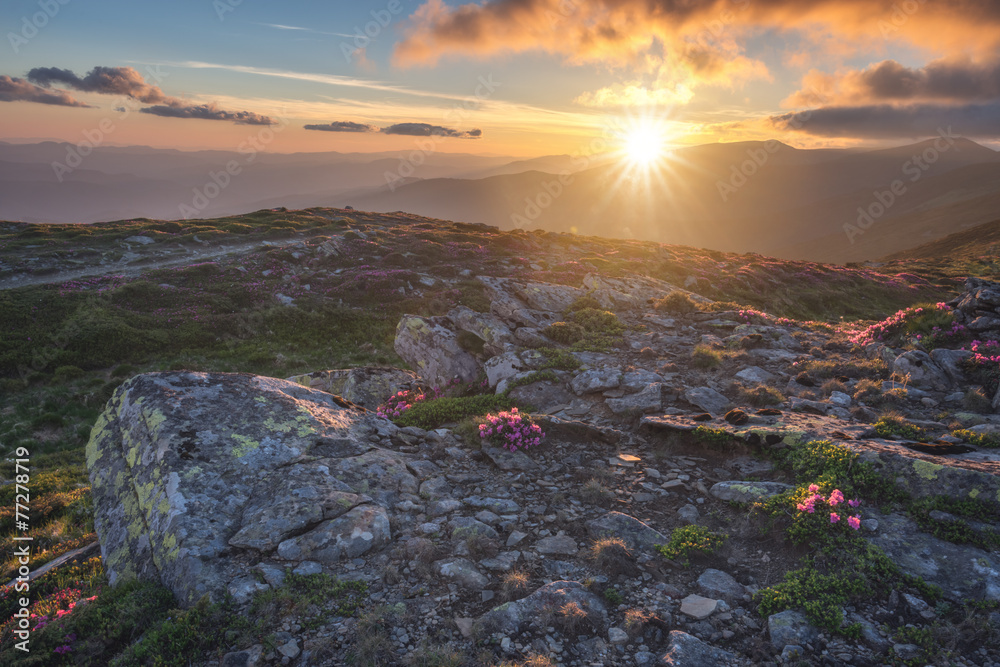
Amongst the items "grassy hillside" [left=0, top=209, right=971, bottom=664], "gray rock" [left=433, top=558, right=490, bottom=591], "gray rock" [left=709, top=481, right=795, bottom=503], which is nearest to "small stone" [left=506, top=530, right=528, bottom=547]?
"gray rock" [left=433, top=558, right=490, bottom=591]

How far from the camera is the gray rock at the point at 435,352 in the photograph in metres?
15.3

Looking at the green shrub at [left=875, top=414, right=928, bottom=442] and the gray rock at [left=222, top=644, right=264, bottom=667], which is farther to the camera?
the green shrub at [left=875, top=414, right=928, bottom=442]

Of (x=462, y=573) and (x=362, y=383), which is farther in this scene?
(x=362, y=383)

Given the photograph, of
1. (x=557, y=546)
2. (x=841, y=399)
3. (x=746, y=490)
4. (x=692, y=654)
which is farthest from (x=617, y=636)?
(x=841, y=399)

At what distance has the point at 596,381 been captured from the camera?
38.9 feet

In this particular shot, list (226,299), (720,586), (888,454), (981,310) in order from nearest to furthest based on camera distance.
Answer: (720,586) → (888,454) → (981,310) → (226,299)

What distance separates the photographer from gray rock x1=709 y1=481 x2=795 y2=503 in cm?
667

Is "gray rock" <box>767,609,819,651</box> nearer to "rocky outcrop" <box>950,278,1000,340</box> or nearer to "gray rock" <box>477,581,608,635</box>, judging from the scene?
"gray rock" <box>477,581,608,635</box>

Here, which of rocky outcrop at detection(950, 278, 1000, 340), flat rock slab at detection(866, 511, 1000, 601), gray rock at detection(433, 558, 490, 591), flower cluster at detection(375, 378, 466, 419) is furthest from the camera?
flower cluster at detection(375, 378, 466, 419)

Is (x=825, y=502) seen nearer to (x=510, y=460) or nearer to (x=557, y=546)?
(x=557, y=546)

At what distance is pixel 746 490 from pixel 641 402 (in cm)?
386

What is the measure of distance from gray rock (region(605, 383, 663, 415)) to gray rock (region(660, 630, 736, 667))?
240 inches

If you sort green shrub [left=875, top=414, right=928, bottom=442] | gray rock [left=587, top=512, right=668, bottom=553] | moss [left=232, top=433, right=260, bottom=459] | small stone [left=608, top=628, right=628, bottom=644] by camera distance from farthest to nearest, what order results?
1. green shrub [left=875, top=414, right=928, bottom=442]
2. moss [left=232, top=433, right=260, bottom=459]
3. gray rock [left=587, top=512, right=668, bottom=553]
4. small stone [left=608, top=628, right=628, bottom=644]

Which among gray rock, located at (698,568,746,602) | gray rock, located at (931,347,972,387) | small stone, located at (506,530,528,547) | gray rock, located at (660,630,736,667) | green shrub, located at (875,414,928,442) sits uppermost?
gray rock, located at (931,347,972,387)
